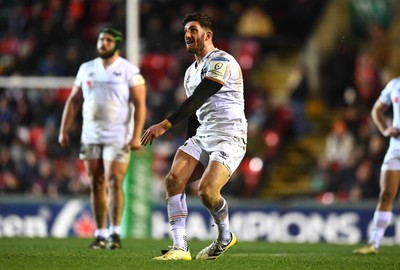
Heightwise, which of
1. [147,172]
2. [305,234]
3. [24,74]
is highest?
[24,74]

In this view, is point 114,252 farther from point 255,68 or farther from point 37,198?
point 255,68

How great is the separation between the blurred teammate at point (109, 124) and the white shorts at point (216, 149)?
98.0 inches

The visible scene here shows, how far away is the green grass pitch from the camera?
29.6ft

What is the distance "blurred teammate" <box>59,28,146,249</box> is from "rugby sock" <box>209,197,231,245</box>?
2669 millimetres

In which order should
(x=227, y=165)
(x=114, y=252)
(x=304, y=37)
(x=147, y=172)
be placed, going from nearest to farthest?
(x=227, y=165) → (x=114, y=252) → (x=147, y=172) → (x=304, y=37)

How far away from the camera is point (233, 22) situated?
22.5m

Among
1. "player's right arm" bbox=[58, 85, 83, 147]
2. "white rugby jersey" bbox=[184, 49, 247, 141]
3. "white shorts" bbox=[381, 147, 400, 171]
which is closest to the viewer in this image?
"white rugby jersey" bbox=[184, 49, 247, 141]

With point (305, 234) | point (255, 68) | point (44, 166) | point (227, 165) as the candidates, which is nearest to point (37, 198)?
point (44, 166)

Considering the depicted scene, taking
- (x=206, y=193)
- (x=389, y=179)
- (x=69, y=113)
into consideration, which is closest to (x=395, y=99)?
(x=389, y=179)

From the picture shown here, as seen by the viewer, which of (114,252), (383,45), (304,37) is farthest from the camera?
(304,37)

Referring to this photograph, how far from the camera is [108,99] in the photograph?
12.4 meters

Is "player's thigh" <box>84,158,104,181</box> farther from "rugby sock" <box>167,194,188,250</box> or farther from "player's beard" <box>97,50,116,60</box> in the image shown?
"rugby sock" <box>167,194,188,250</box>

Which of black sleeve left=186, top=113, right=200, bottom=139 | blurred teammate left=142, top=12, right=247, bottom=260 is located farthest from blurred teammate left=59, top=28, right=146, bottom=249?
blurred teammate left=142, top=12, right=247, bottom=260

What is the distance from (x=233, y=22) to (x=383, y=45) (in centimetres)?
319
